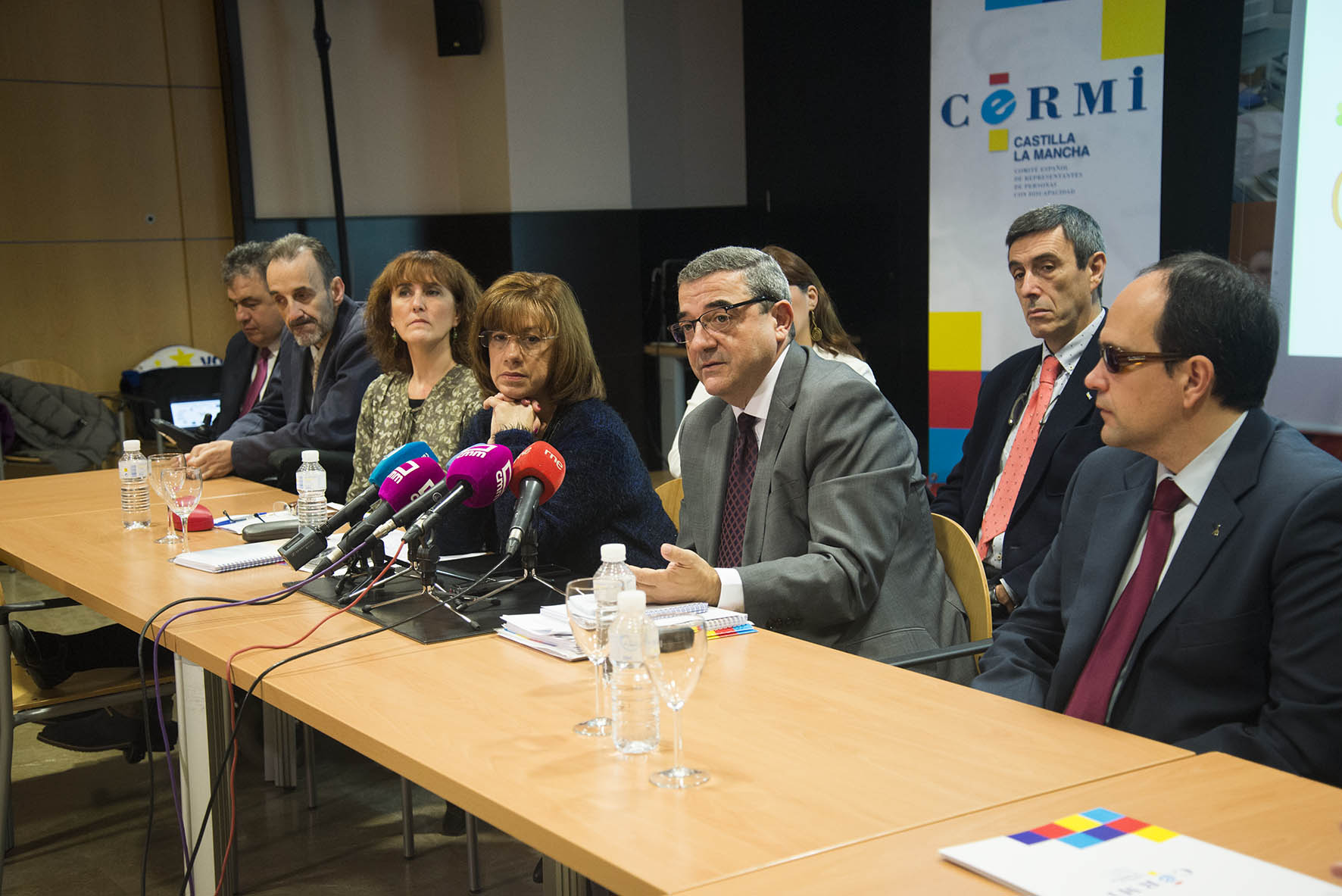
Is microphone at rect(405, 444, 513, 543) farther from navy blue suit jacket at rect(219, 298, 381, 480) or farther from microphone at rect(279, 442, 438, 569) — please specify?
navy blue suit jacket at rect(219, 298, 381, 480)

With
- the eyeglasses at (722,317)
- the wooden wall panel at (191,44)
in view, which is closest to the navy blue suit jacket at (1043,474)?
the eyeglasses at (722,317)

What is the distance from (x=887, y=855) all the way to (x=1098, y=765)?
0.38 meters

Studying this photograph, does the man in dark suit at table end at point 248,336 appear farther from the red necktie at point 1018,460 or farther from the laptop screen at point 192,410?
the red necktie at point 1018,460

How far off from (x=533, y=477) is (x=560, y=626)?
0.29m

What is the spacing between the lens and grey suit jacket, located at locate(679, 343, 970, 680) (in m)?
2.39

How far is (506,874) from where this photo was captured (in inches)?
118

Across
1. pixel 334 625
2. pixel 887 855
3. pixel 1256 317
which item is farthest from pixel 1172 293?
pixel 334 625

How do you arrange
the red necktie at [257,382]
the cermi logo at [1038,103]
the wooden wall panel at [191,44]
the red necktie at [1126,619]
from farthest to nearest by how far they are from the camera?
the wooden wall panel at [191,44] < the red necktie at [257,382] < the cermi logo at [1038,103] < the red necktie at [1126,619]

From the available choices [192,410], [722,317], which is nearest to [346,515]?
[722,317]

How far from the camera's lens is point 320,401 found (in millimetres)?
4562

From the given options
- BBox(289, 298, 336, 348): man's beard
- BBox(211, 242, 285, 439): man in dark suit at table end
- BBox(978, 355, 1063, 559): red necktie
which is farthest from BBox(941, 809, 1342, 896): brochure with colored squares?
BBox(211, 242, 285, 439): man in dark suit at table end

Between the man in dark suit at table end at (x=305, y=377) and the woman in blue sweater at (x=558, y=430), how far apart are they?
1196 mm

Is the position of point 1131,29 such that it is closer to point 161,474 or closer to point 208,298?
point 161,474

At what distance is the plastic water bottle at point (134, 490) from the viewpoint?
3.34 meters
